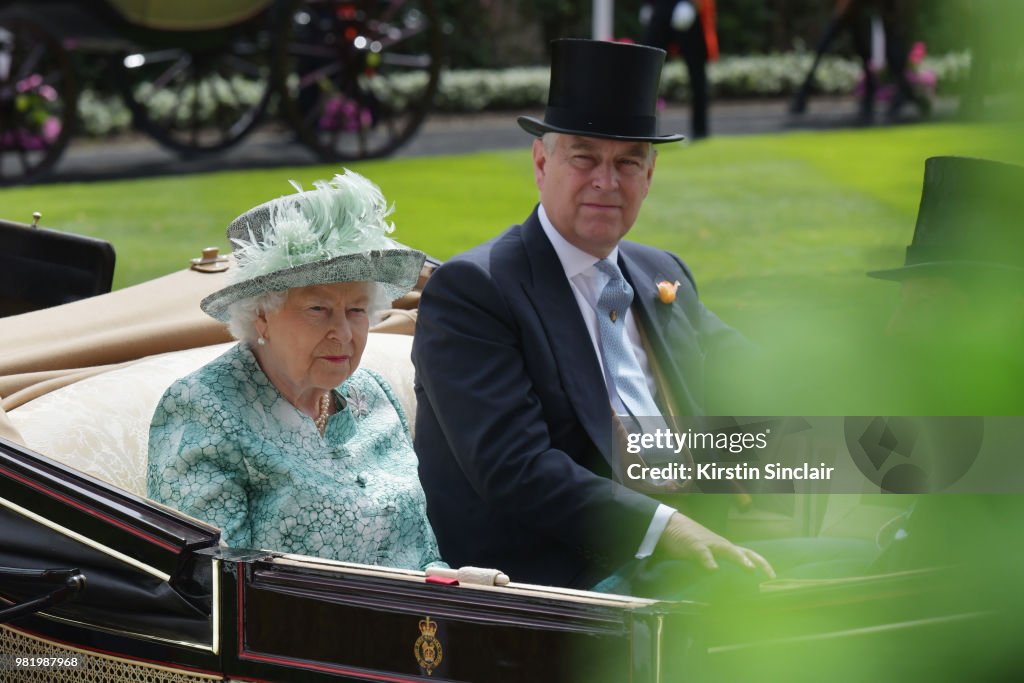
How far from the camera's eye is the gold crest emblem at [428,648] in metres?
1.56

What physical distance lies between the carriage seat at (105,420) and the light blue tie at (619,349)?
71cm

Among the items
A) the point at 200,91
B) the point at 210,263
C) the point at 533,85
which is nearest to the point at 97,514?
the point at 210,263

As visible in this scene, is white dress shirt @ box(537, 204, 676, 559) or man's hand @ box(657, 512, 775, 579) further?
white dress shirt @ box(537, 204, 676, 559)

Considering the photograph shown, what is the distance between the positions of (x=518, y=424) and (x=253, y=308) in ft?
1.37

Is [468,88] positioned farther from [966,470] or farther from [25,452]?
[966,470]

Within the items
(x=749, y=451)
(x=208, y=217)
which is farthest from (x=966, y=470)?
(x=208, y=217)

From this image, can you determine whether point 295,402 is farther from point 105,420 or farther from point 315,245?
point 105,420

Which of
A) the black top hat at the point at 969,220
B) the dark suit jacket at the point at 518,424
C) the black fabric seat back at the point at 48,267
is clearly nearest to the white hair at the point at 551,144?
the dark suit jacket at the point at 518,424

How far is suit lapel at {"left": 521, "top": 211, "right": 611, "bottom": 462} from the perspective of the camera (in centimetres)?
210

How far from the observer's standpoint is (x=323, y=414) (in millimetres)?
1983

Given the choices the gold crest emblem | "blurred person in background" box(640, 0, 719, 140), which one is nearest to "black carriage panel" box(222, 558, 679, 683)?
the gold crest emblem

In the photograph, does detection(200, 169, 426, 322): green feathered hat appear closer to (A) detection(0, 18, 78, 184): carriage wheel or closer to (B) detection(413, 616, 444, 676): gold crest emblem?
(B) detection(413, 616, 444, 676): gold crest emblem

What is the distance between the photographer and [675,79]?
13188 millimetres

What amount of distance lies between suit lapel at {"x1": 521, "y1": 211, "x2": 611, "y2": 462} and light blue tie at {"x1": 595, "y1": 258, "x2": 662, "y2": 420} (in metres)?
0.06
